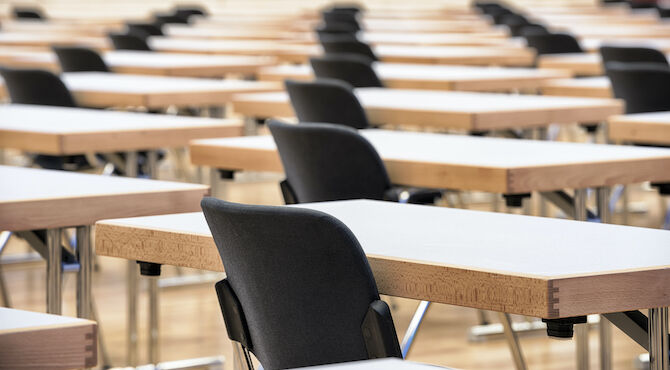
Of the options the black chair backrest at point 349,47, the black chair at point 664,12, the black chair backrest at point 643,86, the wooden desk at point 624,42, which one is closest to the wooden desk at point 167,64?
the black chair backrest at point 349,47

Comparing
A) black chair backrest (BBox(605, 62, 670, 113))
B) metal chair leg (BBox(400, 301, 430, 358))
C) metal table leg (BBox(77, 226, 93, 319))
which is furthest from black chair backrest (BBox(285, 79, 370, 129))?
metal chair leg (BBox(400, 301, 430, 358))

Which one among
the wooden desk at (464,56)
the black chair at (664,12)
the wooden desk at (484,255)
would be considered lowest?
the black chair at (664,12)

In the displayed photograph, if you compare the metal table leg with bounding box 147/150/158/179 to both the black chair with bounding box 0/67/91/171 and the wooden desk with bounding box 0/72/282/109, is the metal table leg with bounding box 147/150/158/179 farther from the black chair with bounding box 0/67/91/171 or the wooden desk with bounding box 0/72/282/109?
the wooden desk with bounding box 0/72/282/109

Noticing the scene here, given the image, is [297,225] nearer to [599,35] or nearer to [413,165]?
[413,165]

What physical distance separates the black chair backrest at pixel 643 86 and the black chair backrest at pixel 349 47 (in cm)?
218

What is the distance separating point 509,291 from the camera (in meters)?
1.89

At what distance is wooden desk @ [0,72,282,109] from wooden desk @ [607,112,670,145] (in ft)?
5.76

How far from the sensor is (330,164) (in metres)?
3.18

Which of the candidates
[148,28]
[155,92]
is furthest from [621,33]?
[155,92]

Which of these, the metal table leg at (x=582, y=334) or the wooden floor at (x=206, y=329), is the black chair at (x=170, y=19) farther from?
the metal table leg at (x=582, y=334)

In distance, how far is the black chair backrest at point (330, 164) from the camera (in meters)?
3.12

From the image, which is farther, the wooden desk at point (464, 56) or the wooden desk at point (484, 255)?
the wooden desk at point (464, 56)

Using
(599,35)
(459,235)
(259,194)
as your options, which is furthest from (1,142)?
(599,35)

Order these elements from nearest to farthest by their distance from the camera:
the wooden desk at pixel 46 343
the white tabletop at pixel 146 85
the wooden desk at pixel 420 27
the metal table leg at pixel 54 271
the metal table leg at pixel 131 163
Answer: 1. the wooden desk at pixel 46 343
2. the metal table leg at pixel 54 271
3. the metal table leg at pixel 131 163
4. the white tabletop at pixel 146 85
5. the wooden desk at pixel 420 27
